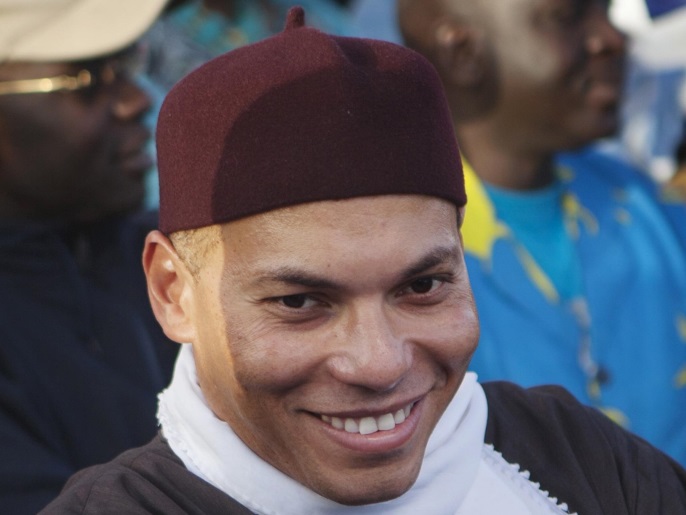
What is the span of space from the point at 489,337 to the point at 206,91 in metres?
2.16

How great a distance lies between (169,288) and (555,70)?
250 centimetres

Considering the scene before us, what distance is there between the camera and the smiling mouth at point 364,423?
2.06 metres

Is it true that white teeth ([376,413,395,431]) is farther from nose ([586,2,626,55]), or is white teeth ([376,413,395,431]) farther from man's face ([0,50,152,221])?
nose ([586,2,626,55])

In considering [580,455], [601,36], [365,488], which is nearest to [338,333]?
[365,488]

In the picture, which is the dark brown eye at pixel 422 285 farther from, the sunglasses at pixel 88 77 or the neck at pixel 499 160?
the neck at pixel 499 160

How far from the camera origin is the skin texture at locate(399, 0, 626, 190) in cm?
441

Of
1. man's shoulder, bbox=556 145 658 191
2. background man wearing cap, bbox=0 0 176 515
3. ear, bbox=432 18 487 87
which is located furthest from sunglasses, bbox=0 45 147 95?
man's shoulder, bbox=556 145 658 191

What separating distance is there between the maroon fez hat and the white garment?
0.34 m

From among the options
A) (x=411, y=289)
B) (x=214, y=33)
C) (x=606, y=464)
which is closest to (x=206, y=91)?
(x=411, y=289)

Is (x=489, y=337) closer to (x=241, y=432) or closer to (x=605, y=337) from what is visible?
(x=605, y=337)

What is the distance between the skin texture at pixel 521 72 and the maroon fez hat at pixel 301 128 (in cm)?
234

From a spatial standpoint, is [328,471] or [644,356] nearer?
[328,471]

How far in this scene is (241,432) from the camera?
7.09 ft

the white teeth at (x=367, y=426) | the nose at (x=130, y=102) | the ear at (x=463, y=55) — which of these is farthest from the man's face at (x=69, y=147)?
the white teeth at (x=367, y=426)
